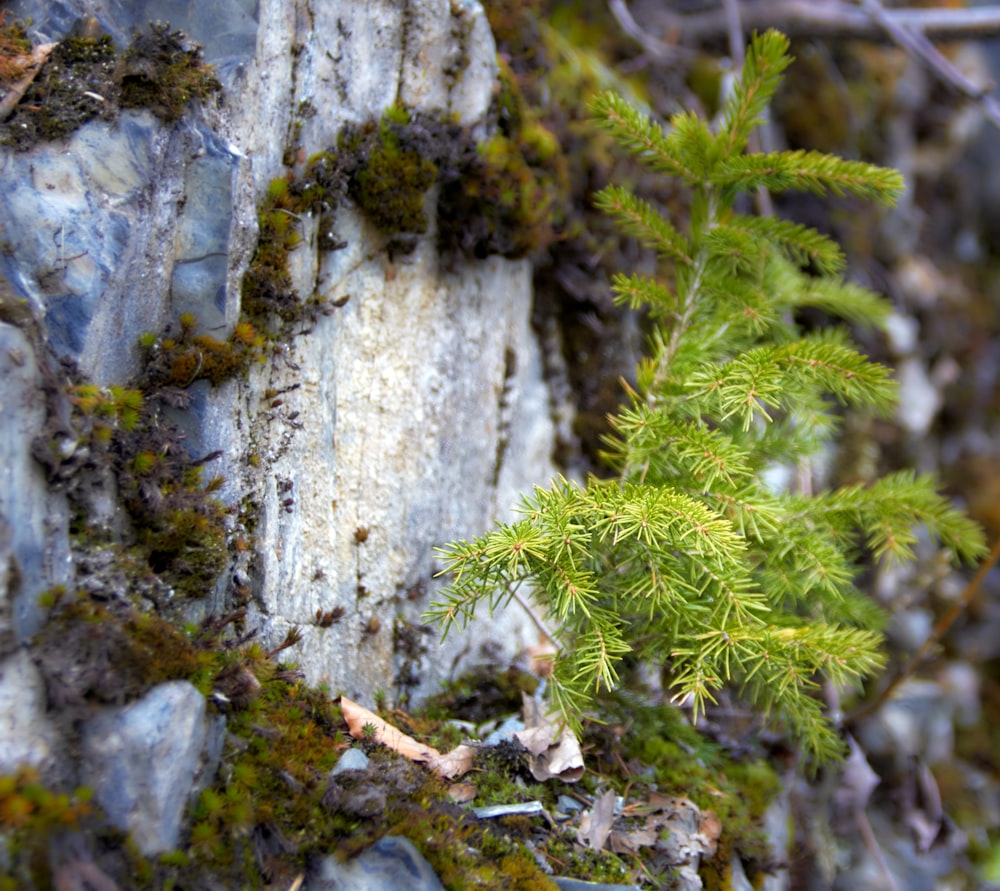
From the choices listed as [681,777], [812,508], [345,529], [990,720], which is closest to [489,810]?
[681,777]

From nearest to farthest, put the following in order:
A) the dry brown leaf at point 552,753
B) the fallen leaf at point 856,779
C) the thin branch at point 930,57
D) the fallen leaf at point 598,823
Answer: the fallen leaf at point 598,823
the dry brown leaf at point 552,753
the fallen leaf at point 856,779
the thin branch at point 930,57

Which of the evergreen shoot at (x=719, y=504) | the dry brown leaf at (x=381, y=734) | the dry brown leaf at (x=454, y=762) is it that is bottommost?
the dry brown leaf at (x=454, y=762)

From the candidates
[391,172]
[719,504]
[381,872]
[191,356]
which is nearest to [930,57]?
[391,172]

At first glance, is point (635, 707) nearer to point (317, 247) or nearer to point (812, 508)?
point (812, 508)

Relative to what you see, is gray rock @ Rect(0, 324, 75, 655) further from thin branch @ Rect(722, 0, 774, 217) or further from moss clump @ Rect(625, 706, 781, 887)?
thin branch @ Rect(722, 0, 774, 217)

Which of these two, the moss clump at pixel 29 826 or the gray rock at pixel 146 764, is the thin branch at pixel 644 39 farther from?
the moss clump at pixel 29 826

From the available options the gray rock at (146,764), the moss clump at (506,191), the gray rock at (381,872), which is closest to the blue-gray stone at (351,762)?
the gray rock at (381,872)

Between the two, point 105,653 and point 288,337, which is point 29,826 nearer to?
point 105,653
